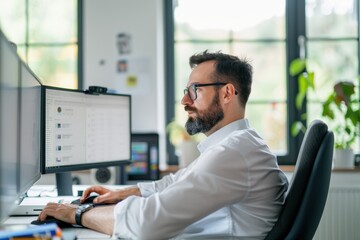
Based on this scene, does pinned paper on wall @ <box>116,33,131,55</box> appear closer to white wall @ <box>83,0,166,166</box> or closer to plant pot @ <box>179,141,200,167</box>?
white wall @ <box>83,0,166,166</box>

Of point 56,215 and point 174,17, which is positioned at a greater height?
point 174,17

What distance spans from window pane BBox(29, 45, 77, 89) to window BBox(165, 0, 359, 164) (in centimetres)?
69

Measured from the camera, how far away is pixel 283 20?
12.1 feet

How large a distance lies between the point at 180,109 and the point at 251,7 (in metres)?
0.87

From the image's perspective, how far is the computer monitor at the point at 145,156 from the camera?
3.21 metres

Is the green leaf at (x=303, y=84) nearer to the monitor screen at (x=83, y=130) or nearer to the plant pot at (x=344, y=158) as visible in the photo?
the plant pot at (x=344, y=158)

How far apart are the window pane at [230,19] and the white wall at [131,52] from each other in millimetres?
269

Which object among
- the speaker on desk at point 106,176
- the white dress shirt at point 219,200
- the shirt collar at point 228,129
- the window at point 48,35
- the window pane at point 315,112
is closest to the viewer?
the white dress shirt at point 219,200

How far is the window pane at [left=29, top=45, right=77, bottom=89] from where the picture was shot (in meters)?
3.76

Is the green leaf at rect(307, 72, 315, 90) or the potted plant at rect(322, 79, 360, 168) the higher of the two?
the green leaf at rect(307, 72, 315, 90)

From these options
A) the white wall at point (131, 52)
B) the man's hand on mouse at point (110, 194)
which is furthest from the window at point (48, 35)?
the man's hand on mouse at point (110, 194)

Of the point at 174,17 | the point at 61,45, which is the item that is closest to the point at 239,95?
the point at 174,17

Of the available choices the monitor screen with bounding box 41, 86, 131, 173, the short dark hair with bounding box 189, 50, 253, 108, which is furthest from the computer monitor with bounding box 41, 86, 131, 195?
the short dark hair with bounding box 189, 50, 253, 108

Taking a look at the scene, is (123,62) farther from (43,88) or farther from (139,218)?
(139,218)
